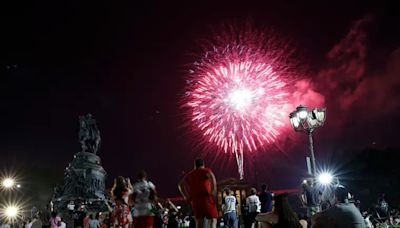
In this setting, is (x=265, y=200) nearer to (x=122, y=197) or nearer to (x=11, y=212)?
(x=122, y=197)

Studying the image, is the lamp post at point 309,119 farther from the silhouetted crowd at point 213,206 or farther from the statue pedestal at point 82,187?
the statue pedestal at point 82,187

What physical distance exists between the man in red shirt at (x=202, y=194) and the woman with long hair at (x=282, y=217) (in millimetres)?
1940

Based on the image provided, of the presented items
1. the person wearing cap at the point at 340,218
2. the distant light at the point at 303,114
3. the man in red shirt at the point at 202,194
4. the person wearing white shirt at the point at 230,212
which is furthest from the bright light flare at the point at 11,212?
the person wearing cap at the point at 340,218

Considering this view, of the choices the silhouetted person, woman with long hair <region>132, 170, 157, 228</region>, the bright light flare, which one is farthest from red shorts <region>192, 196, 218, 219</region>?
the bright light flare

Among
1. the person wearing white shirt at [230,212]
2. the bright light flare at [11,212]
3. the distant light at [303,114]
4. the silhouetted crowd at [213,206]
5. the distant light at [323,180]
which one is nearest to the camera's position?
the silhouetted crowd at [213,206]

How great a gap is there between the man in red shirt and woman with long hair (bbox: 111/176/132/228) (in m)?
2.14

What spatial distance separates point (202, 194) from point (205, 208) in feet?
0.89

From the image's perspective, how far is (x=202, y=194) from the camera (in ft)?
27.0

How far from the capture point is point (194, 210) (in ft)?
27.3

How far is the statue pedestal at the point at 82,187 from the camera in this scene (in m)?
31.8

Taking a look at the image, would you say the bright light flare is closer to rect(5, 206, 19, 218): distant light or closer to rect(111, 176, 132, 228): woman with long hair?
rect(5, 206, 19, 218): distant light

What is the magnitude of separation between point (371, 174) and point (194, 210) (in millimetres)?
55815

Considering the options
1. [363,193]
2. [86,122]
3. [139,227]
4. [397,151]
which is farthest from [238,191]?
[139,227]

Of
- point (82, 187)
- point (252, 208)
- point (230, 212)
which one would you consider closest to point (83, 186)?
point (82, 187)
